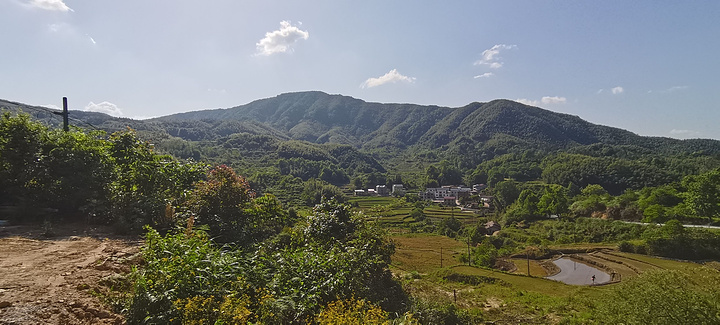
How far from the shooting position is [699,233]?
32438 mm

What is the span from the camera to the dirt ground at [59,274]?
4.18 m

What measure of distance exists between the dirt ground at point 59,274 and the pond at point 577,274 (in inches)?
1188

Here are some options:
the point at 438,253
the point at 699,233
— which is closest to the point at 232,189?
the point at 438,253

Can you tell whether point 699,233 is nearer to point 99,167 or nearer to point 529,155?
point 99,167

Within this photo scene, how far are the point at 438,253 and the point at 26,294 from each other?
113 ft

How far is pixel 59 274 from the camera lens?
5.29m

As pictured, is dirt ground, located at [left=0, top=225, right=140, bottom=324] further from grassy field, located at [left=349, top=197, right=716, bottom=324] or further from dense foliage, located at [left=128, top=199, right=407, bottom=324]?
grassy field, located at [left=349, top=197, right=716, bottom=324]

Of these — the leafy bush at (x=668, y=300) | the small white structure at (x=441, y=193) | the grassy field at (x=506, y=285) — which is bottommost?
the small white structure at (x=441, y=193)

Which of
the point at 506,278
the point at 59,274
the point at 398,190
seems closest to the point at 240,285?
the point at 59,274

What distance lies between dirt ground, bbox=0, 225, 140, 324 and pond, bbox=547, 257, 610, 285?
30.2m

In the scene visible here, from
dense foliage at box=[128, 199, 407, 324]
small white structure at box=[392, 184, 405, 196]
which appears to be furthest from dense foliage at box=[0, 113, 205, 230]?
small white structure at box=[392, 184, 405, 196]

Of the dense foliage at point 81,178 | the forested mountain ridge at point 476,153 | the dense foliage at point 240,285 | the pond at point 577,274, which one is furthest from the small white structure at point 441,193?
the dense foliage at point 240,285

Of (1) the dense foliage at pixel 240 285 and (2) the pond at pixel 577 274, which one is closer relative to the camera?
(1) the dense foliage at pixel 240 285

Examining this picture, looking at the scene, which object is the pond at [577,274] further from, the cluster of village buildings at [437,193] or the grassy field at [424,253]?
the cluster of village buildings at [437,193]
